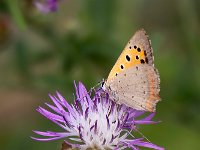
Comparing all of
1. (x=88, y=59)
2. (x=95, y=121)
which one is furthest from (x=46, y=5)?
(x=95, y=121)

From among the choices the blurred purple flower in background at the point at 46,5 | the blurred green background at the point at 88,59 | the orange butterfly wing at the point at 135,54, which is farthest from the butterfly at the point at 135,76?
the blurred green background at the point at 88,59

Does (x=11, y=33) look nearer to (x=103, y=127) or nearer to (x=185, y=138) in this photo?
(x=185, y=138)

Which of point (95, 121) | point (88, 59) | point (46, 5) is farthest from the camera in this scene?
point (88, 59)

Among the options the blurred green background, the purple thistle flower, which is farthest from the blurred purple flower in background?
the purple thistle flower

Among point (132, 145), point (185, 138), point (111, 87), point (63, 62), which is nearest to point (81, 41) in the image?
point (63, 62)

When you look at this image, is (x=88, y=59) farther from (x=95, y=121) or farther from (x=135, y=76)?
(x=95, y=121)

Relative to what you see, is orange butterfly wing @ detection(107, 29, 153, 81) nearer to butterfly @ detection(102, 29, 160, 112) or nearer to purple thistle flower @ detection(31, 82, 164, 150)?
butterfly @ detection(102, 29, 160, 112)
